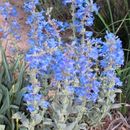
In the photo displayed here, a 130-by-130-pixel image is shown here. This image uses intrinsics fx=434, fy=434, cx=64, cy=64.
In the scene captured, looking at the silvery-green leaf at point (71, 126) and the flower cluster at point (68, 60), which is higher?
the flower cluster at point (68, 60)

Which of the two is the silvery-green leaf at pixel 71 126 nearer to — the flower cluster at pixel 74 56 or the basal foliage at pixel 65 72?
the basal foliage at pixel 65 72

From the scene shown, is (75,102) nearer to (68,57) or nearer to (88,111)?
(88,111)

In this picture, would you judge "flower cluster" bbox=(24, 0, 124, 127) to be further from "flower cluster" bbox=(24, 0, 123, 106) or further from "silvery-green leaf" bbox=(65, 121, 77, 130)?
"silvery-green leaf" bbox=(65, 121, 77, 130)

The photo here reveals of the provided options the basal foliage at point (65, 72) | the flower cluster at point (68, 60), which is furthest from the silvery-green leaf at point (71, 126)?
the flower cluster at point (68, 60)

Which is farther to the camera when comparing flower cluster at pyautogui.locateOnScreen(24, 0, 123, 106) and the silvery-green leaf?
the silvery-green leaf

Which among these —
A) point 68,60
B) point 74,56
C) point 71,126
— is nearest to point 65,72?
point 68,60

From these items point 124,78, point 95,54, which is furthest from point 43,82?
point 124,78

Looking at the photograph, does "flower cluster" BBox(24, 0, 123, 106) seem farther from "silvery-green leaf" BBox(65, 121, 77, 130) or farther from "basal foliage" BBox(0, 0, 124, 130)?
"silvery-green leaf" BBox(65, 121, 77, 130)

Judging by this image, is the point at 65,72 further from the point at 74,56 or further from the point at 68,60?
the point at 74,56

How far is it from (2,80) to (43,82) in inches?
14.8

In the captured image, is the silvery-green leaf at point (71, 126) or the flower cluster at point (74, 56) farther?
the silvery-green leaf at point (71, 126)

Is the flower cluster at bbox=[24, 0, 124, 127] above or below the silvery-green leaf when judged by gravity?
above

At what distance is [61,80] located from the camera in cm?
247

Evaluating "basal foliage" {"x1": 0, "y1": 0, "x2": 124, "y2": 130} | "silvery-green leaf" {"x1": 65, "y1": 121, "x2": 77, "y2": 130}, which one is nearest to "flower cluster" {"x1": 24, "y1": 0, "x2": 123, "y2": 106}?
"basal foliage" {"x1": 0, "y1": 0, "x2": 124, "y2": 130}
